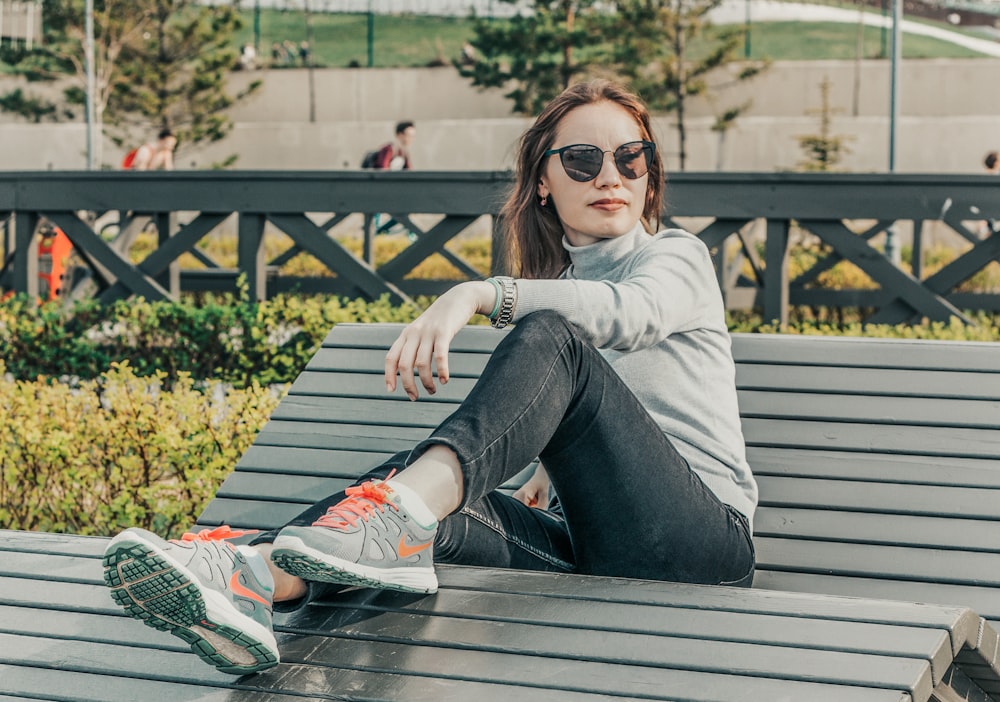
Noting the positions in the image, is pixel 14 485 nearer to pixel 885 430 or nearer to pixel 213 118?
pixel 885 430

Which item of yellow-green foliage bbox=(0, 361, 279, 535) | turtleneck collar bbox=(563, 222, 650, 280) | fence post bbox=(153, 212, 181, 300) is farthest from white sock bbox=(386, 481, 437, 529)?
fence post bbox=(153, 212, 181, 300)

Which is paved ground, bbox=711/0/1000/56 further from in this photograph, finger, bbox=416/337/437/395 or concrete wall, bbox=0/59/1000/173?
finger, bbox=416/337/437/395

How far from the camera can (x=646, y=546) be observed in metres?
2.46

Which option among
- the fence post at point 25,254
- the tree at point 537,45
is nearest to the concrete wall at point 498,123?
the tree at point 537,45

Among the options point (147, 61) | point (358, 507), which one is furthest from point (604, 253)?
point (147, 61)

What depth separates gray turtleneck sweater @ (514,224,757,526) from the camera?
252 centimetres

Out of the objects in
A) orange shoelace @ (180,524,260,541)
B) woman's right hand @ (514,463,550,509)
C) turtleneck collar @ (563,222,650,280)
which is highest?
turtleneck collar @ (563,222,650,280)

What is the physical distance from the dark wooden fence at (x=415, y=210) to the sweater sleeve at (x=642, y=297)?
3127 mm

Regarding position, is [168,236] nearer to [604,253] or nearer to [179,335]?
[179,335]

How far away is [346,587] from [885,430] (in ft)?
4.65

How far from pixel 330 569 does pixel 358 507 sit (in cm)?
14

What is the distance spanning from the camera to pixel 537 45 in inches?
984

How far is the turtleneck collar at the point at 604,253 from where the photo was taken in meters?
2.83

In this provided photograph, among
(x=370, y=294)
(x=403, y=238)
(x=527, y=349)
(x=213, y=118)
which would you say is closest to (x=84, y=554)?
(x=527, y=349)
